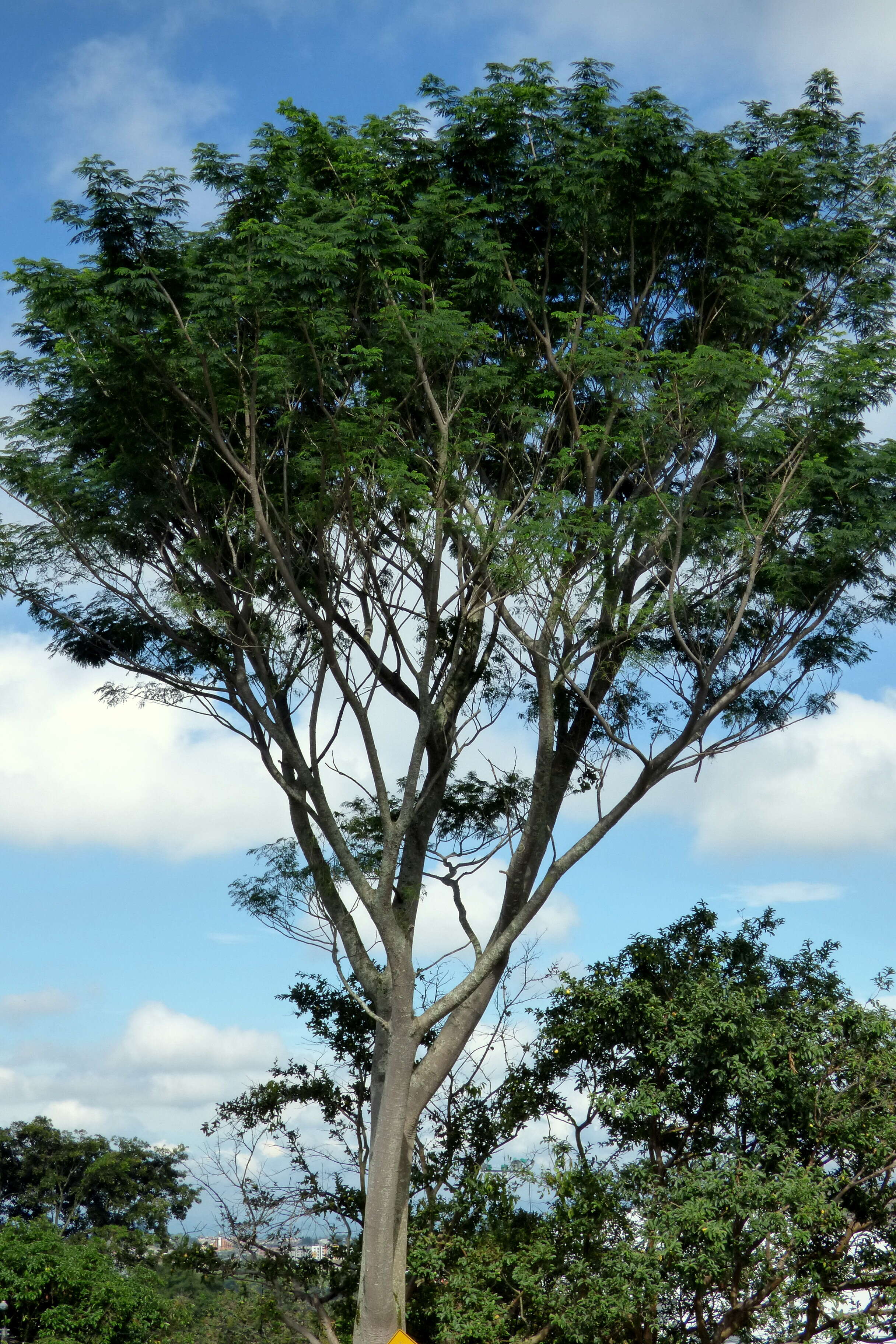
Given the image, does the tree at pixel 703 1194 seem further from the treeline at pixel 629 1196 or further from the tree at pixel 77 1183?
the tree at pixel 77 1183

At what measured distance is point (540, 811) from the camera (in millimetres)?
11727

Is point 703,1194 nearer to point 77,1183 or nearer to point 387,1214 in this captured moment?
point 387,1214

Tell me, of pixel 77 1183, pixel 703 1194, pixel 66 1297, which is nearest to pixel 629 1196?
pixel 703 1194

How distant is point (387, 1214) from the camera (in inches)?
411

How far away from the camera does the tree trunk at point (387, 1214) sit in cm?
1037

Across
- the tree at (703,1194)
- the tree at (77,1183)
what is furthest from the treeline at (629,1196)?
the tree at (77,1183)

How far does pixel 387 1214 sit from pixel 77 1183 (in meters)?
19.1

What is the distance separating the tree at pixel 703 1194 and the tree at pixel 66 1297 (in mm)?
3475

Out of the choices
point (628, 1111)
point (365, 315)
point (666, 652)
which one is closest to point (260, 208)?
point (365, 315)

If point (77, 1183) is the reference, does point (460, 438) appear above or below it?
above

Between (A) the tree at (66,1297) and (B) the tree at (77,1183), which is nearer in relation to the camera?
(A) the tree at (66,1297)

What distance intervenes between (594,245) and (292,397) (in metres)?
3.55

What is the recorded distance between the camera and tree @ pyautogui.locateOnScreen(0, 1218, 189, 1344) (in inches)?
503

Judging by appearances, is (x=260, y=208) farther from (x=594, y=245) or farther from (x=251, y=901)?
(x=251, y=901)
